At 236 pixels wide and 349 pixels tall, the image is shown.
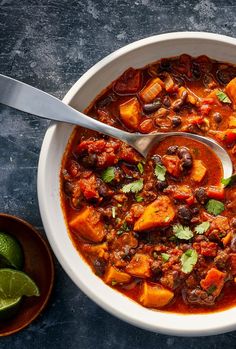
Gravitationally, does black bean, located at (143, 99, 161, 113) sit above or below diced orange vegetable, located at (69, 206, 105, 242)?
above

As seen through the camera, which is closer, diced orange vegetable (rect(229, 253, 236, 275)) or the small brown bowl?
diced orange vegetable (rect(229, 253, 236, 275))

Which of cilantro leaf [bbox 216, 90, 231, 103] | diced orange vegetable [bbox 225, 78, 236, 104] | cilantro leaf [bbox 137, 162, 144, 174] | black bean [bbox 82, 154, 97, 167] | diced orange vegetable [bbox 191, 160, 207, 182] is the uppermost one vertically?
diced orange vegetable [bbox 225, 78, 236, 104]

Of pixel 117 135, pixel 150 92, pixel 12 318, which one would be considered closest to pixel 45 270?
pixel 12 318

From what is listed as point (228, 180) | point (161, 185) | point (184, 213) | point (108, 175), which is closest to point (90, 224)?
point (108, 175)

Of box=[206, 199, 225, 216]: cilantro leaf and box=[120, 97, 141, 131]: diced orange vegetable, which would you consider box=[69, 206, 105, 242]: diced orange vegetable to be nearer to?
box=[120, 97, 141, 131]: diced orange vegetable

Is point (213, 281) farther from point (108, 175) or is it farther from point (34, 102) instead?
point (34, 102)

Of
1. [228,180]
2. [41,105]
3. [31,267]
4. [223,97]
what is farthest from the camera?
[31,267]

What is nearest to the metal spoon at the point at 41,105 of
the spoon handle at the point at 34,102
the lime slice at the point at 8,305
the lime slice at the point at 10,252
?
the spoon handle at the point at 34,102

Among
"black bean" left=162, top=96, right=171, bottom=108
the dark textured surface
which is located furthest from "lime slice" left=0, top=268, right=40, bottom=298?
"black bean" left=162, top=96, right=171, bottom=108
